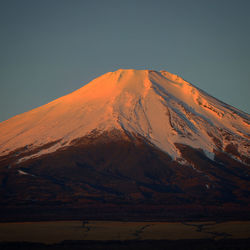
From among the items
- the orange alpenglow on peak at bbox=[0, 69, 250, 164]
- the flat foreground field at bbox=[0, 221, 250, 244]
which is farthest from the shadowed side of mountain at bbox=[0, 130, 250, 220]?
the flat foreground field at bbox=[0, 221, 250, 244]

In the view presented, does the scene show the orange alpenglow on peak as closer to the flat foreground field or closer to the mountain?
the mountain

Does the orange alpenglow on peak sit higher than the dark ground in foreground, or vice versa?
the orange alpenglow on peak

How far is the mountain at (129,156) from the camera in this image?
346 ft

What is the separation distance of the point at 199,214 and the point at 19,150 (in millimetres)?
78224

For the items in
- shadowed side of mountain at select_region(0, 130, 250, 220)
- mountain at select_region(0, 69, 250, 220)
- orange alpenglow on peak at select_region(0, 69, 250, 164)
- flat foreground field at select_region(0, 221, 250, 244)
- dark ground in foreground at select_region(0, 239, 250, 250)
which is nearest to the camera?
dark ground in foreground at select_region(0, 239, 250, 250)

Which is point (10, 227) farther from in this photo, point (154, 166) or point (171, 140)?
point (171, 140)

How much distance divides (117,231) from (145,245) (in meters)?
11.2

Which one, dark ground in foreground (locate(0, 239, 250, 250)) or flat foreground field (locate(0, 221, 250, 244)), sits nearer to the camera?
dark ground in foreground (locate(0, 239, 250, 250))

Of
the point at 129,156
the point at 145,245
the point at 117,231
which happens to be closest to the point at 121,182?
the point at 129,156

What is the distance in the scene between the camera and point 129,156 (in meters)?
140

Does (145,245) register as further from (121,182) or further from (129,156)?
(129,156)

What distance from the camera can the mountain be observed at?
105m

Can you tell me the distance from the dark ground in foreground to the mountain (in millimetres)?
33124

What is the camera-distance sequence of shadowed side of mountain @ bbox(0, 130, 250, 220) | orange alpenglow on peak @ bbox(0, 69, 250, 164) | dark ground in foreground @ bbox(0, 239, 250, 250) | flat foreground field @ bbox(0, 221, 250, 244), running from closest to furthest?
dark ground in foreground @ bbox(0, 239, 250, 250) → flat foreground field @ bbox(0, 221, 250, 244) → shadowed side of mountain @ bbox(0, 130, 250, 220) → orange alpenglow on peak @ bbox(0, 69, 250, 164)
